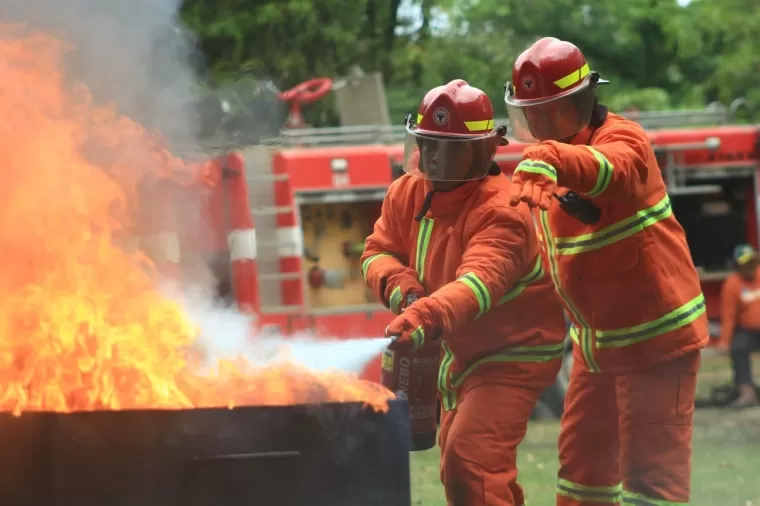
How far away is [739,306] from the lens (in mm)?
10297

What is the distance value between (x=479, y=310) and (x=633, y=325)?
1.76 feet

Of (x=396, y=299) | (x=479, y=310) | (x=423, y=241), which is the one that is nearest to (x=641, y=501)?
(x=479, y=310)

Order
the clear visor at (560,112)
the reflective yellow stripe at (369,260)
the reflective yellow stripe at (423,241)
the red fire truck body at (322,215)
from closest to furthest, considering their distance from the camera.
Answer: the clear visor at (560,112), the reflective yellow stripe at (423,241), the reflective yellow stripe at (369,260), the red fire truck body at (322,215)

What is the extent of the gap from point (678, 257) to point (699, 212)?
7876 mm

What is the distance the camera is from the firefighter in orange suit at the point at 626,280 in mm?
4238

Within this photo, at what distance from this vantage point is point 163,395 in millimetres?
3971

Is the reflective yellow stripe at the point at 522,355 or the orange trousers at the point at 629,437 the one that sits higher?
the reflective yellow stripe at the point at 522,355

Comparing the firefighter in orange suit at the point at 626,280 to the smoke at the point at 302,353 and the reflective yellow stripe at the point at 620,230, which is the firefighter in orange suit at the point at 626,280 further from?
the smoke at the point at 302,353

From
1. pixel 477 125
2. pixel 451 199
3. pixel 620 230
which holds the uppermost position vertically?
pixel 477 125

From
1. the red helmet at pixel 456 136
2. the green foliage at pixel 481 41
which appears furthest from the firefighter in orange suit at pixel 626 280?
the green foliage at pixel 481 41

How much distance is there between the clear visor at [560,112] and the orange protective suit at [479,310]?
0.27 meters

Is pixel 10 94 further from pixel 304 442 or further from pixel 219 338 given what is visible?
pixel 304 442

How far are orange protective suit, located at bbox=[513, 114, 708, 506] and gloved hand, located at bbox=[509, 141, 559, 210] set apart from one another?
38 cm

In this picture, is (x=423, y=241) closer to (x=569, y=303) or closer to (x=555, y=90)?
(x=569, y=303)
